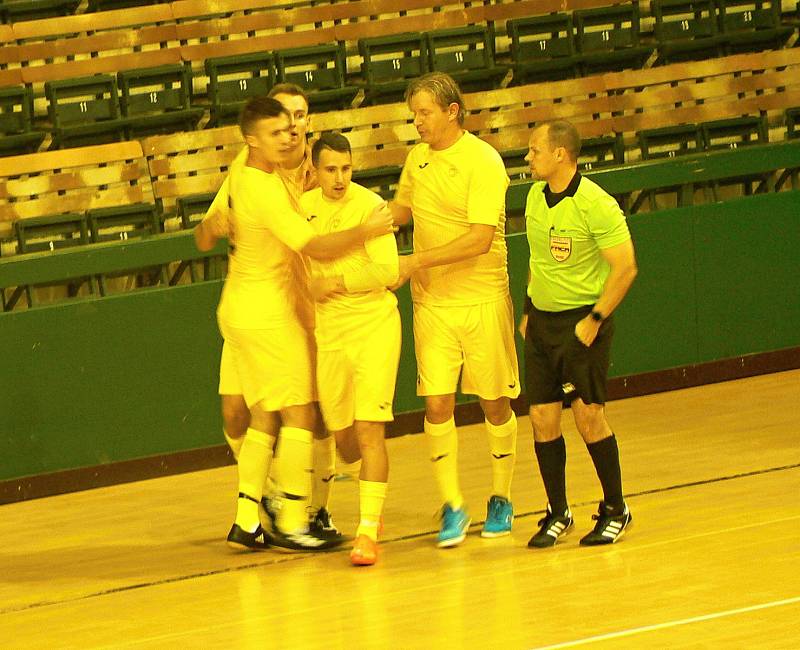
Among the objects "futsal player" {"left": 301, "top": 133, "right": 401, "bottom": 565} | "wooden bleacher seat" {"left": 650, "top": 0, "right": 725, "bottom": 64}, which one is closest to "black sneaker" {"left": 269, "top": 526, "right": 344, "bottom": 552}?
"futsal player" {"left": 301, "top": 133, "right": 401, "bottom": 565}

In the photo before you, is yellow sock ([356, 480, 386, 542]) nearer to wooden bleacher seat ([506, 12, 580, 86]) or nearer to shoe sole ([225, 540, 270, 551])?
shoe sole ([225, 540, 270, 551])

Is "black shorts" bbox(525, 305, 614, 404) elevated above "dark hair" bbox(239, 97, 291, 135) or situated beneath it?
situated beneath

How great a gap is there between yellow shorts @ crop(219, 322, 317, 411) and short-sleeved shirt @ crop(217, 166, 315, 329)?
0.04m

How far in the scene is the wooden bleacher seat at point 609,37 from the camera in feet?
33.2

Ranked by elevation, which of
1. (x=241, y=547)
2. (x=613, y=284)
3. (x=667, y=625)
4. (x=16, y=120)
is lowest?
(x=241, y=547)

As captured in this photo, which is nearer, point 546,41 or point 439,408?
point 439,408

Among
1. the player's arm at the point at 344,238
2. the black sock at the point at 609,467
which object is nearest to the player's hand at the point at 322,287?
the player's arm at the point at 344,238

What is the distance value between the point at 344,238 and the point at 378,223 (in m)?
0.14

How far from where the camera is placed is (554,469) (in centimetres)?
560

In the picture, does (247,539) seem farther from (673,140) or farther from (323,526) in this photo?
(673,140)

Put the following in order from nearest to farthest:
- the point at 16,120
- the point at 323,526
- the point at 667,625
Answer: the point at 667,625, the point at 323,526, the point at 16,120

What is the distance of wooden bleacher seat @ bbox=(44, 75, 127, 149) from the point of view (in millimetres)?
9078

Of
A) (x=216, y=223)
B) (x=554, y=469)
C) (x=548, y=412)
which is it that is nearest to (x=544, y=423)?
(x=548, y=412)

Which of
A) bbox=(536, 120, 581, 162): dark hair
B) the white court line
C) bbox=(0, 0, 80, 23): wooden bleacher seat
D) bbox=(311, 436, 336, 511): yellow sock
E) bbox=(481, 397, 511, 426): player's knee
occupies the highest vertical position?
bbox=(0, 0, 80, 23): wooden bleacher seat
